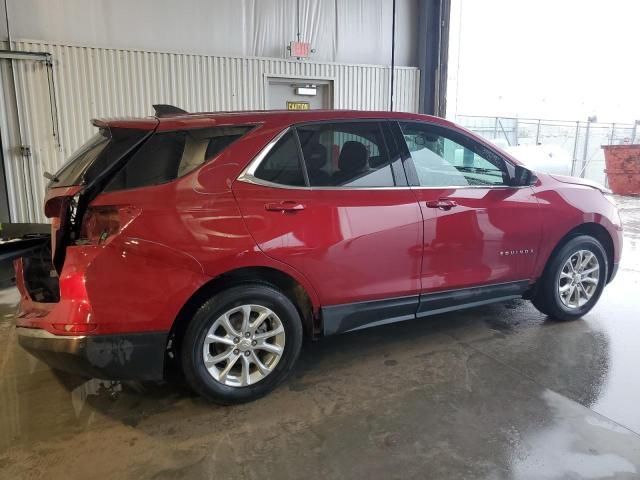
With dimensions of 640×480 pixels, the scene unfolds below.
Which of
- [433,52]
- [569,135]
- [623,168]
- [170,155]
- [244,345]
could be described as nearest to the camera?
[170,155]

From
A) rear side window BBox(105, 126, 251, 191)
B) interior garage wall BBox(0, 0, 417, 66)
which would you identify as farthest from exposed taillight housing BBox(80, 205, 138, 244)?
interior garage wall BBox(0, 0, 417, 66)

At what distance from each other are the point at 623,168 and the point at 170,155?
13.2 meters

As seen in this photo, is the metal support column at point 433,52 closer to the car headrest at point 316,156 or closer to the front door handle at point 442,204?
the front door handle at point 442,204

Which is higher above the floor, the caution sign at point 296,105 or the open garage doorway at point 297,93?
the open garage doorway at point 297,93

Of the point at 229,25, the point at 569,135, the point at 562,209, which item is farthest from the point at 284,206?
the point at 569,135

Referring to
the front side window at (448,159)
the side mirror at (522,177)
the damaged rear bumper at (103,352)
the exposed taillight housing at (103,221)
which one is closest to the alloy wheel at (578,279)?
the side mirror at (522,177)

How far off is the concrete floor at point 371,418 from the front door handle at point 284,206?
111 centimetres

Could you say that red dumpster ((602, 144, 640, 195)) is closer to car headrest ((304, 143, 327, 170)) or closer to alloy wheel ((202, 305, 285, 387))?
car headrest ((304, 143, 327, 170))

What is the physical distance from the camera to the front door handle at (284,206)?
2.76 metres

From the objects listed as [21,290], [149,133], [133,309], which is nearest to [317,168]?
[149,133]

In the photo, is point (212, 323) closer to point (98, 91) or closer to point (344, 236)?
point (344, 236)

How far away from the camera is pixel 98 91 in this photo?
6.88m

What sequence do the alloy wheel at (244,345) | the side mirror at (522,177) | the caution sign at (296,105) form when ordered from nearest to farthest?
the alloy wheel at (244,345), the side mirror at (522,177), the caution sign at (296,105)

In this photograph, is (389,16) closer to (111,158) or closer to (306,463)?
(111,158)
